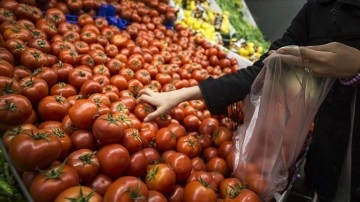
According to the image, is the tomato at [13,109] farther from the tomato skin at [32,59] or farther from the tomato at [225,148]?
the tomato at [225,148]

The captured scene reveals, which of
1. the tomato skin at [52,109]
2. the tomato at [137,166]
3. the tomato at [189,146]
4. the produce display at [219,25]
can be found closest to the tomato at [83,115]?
the tomato skin at [52,109]

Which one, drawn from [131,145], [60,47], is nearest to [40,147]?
[131,145]

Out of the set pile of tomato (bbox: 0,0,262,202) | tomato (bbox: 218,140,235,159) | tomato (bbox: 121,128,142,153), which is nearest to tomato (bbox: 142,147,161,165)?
pile of tomato (bbox: 0,0,262,202)

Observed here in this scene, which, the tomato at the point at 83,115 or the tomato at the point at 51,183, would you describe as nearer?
the tomato at the point at 51,183

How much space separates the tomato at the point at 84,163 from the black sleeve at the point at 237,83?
87cm

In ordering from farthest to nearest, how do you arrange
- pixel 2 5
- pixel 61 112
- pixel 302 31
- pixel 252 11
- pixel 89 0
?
pixel 252 11 → pixel 89 0 → pixel 2 5 → pixel 302 31 → pixel 61 112

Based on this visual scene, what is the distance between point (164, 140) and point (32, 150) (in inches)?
32.7

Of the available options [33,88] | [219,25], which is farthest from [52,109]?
[219,25]

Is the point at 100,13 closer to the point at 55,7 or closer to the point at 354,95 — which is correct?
the point at 55,7

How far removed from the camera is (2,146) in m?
1.47

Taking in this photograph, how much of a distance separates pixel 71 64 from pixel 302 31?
1.73m

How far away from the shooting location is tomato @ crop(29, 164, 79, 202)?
1.34 m

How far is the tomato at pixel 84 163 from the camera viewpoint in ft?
4.97

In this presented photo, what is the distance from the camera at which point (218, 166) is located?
6.53 ft
